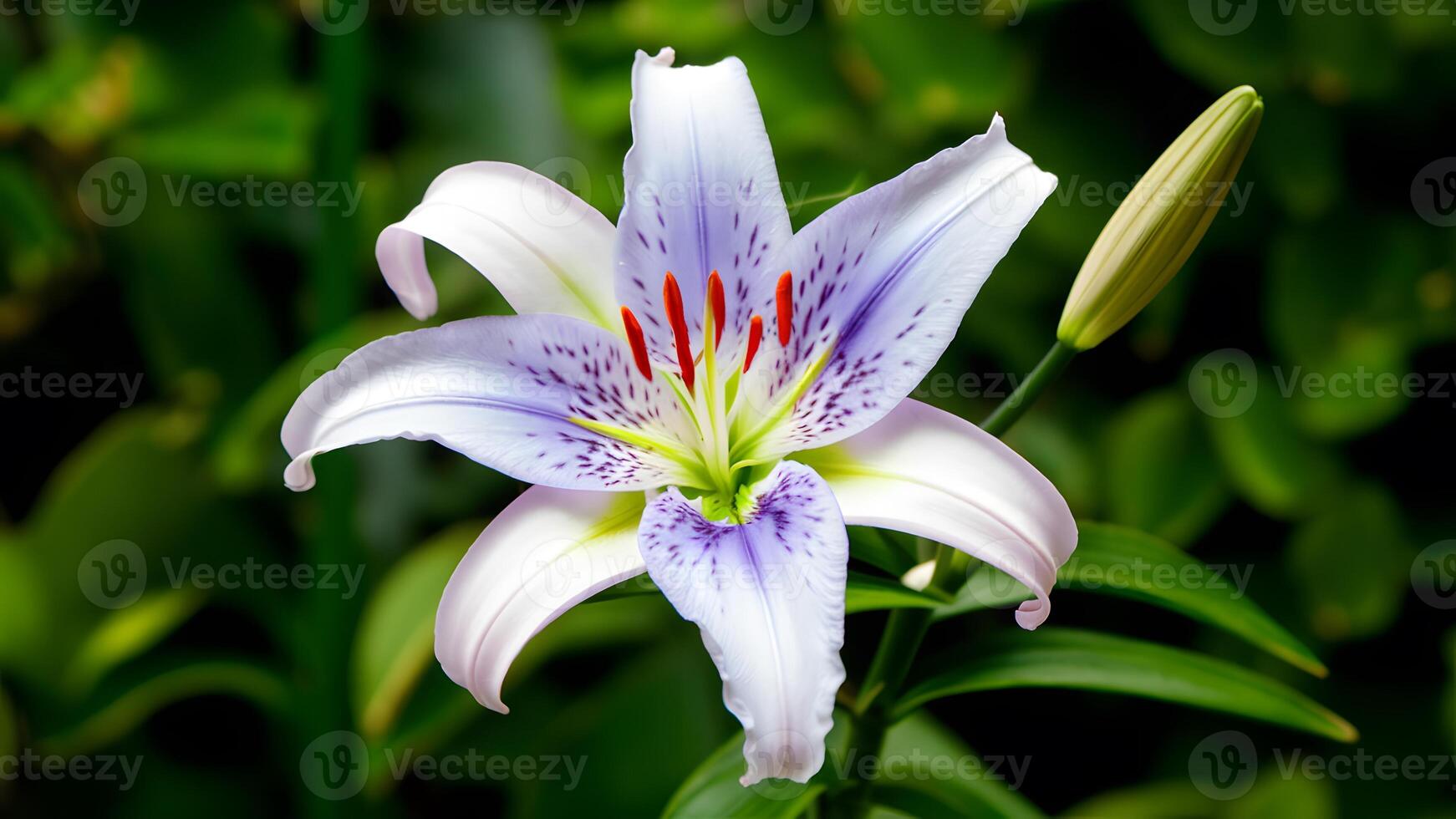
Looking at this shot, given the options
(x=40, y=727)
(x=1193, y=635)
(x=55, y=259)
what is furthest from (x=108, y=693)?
(x=1193, y=635)

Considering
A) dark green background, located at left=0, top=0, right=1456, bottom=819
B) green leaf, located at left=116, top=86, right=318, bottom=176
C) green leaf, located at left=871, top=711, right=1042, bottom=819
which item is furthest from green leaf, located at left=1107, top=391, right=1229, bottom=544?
green leaf, located at left=116, top=86, right=318, bottom=176

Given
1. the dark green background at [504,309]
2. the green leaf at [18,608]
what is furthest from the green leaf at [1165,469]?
the green leaf at [18,608]

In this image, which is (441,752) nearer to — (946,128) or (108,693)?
(108,693)

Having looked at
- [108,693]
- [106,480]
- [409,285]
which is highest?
[409,285]

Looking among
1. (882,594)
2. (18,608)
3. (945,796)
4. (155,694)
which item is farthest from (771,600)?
(18,608)

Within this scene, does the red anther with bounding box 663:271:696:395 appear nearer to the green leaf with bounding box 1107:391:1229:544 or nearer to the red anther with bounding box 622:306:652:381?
the red anther with bounding box 622:306:652:381

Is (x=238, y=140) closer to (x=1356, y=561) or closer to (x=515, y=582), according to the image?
(x=515, y=582)

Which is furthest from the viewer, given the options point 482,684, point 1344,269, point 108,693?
point 108,693
